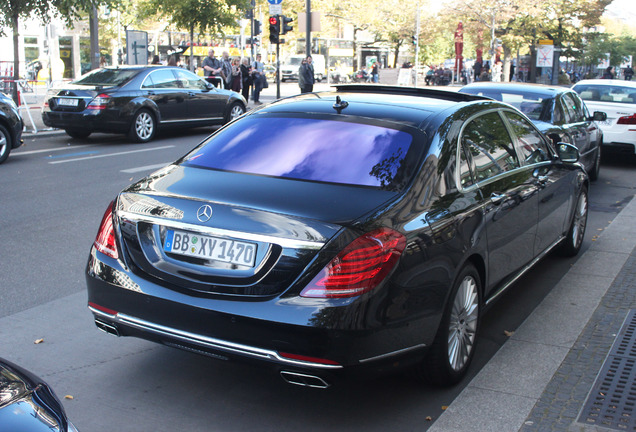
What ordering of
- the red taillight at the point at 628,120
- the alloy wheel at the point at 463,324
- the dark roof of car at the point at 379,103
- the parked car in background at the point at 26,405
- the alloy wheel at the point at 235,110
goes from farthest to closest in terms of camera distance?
1. the alloy wheel at the point at 235,110
2. the red taillight at the point at 628,120
3. the dark roof of car at the point at 379,103
4. the alloy wheel at the point at 463,324
5. the parked car in background at the point at 26,405

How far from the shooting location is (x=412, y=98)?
4.84 metres

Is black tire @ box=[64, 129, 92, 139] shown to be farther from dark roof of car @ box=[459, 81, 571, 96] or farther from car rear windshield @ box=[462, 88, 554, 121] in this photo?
car rear windshield @ box=[462, 88, 554, 121]

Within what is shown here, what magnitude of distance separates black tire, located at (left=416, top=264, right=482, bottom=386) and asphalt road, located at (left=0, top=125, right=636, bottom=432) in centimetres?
14

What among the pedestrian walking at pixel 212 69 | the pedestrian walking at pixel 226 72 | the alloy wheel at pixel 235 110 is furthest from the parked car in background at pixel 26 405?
the pedestrian walking at pixel 226 72

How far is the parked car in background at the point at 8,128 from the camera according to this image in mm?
11930

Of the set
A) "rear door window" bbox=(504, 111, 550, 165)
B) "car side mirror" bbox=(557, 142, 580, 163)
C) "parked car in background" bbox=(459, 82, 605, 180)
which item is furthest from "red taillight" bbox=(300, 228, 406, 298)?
"parked car in background" bbox=(459, 82, 605, 180)

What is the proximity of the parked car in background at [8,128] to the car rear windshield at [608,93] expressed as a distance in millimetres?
10576

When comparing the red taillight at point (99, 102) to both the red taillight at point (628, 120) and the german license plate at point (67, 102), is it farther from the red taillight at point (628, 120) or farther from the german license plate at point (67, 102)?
the red taillight at point (628, 120)

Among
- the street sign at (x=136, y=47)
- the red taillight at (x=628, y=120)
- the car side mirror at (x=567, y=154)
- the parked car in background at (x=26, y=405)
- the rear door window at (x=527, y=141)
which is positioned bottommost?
the parked car in background at (x=26, y=405)

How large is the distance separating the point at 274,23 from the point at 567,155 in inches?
808

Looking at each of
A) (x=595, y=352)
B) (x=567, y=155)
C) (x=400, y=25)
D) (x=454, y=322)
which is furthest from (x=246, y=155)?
(x=400, y=25)

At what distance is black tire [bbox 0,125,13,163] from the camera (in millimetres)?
11922

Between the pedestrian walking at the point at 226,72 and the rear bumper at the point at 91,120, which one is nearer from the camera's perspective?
the rear bumper at the point at 91,120

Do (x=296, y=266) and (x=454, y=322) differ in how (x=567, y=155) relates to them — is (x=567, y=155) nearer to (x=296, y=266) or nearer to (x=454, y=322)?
(x=454, y=322)
